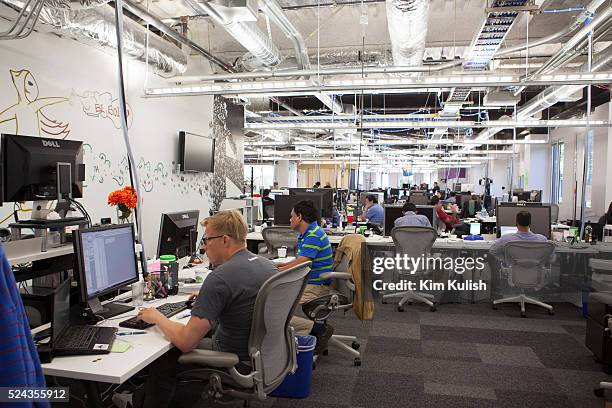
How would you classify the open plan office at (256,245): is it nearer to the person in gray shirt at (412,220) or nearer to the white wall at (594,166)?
the person in gray shirt at (412,220)

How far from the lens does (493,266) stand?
6328mm

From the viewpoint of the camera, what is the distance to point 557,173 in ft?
48.7

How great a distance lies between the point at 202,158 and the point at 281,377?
5.98 meters

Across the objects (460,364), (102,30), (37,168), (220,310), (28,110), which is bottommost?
(460,364)

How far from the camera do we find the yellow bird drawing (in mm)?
4363

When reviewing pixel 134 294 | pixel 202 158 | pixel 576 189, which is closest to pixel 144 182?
pixel 202 158

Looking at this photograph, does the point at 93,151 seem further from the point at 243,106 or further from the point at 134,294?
the point at 243,106

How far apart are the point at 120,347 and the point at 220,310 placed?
46 cm

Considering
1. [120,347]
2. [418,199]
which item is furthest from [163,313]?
[418,199]

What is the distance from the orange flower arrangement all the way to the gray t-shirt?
1.17 meters

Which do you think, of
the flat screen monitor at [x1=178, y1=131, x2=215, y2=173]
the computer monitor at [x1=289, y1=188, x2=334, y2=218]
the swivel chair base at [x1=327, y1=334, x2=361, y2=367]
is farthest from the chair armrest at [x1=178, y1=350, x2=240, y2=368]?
the flat screen monitor at [x1=178, y1=131, x2=215, y2=173]

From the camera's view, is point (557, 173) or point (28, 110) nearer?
point (28, 110)

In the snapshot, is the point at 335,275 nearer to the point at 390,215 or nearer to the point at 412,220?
the point at 412,220

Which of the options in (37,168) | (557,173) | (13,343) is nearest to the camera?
(13,343)
